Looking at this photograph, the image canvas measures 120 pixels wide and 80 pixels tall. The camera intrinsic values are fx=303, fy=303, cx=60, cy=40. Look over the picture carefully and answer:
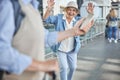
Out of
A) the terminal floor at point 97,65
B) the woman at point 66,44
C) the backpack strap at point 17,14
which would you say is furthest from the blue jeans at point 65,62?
the backpack strap at point 17,14

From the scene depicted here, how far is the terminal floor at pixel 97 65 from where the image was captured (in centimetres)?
592

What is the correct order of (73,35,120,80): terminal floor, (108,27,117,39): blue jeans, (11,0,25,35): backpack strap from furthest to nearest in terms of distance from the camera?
(108,27,117,39): blue jeans < (73,35,120,80): terminal floor < (11,0,25,35): backpack strap

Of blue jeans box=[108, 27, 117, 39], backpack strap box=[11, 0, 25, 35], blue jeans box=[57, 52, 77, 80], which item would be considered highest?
backpack strap box=[11, 0, 25, 35]

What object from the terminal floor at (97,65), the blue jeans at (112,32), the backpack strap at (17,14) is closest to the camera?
the backpack strap at (17,14)

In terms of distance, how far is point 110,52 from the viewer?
924cm

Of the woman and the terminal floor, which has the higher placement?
the woman

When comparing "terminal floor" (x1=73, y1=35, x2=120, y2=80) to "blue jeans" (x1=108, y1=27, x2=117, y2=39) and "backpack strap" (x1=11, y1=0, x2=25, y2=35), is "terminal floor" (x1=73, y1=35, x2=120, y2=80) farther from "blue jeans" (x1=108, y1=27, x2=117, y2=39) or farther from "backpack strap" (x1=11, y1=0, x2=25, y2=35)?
"backpack strap" (x1=11, y1=0, x2=25, y2=35)

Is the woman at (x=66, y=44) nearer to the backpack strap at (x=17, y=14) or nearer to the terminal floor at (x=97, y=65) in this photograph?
the terminal floor at (x=97, y=65)

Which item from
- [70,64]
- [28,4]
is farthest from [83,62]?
[28,4]

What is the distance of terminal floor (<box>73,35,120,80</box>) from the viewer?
19.4 ft

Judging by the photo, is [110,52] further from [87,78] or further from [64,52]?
[64,52]

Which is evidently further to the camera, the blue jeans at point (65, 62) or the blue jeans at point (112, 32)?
the blue jeans at point (112, 32)

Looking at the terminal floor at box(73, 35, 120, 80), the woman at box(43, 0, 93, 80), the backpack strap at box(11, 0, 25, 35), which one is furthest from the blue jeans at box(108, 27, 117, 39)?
the backpack strap at box(11, 0, 25, 35)

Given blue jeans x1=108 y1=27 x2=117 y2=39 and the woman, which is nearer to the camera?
the woman
